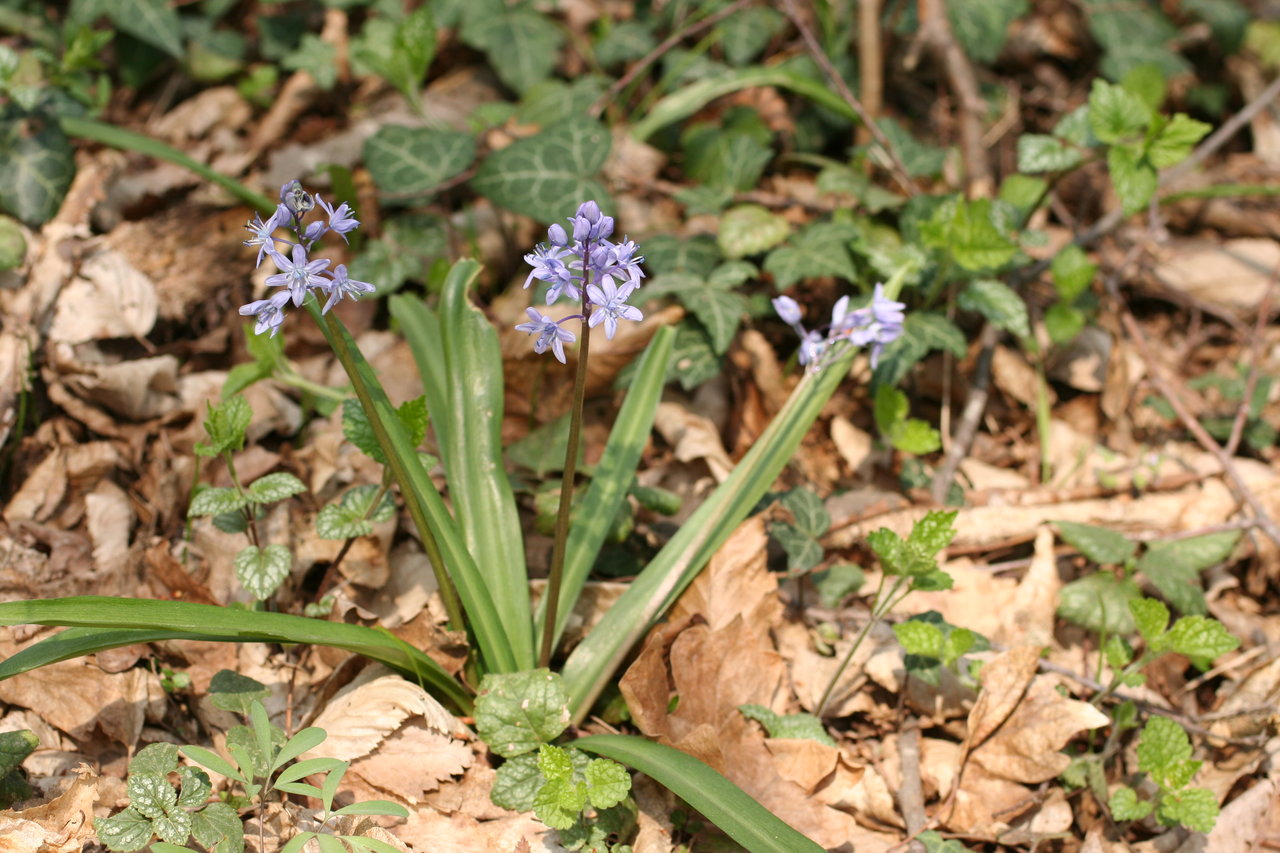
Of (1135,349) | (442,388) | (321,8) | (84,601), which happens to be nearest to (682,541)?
(442,388)

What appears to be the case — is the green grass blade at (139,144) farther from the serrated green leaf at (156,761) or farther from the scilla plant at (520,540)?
the serrated green leaf at (156,761)

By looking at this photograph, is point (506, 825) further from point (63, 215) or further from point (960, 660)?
point (63, 215)

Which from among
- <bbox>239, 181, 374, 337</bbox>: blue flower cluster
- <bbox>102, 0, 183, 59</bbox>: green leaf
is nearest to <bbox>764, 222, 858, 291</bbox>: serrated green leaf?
<bbox>239, 181, 374, 337</bbox>: blue flower cluster

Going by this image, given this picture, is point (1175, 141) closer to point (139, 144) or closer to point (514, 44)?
point (514, 44)

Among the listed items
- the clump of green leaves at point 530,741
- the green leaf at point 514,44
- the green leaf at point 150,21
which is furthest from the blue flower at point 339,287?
the green leaf at point 150,21

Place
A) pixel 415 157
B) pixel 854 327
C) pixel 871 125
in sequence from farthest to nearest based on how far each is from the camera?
1. pixel 871 125
2. pixel 415 157
3. pixel 854 327

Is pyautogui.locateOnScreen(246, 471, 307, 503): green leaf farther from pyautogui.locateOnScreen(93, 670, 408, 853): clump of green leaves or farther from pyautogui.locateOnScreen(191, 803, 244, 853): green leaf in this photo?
pyautogui.locateOnScreen(191, 803, 244, 853): green leaf

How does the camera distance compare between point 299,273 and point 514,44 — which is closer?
point 299,273

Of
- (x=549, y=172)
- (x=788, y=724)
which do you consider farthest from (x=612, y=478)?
(x=549, y=172)
